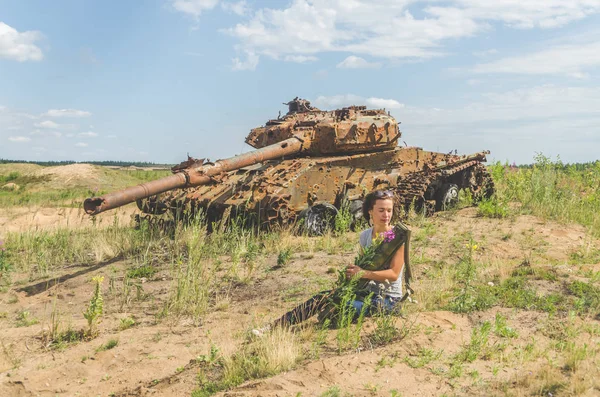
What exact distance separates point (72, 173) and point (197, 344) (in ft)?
84.4

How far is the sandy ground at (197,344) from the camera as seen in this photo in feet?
14.4

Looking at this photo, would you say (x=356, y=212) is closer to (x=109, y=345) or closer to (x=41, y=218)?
(x=109, y=345)

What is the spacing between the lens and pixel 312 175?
10.9m

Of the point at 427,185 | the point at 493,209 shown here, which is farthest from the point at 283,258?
the point at 493,209

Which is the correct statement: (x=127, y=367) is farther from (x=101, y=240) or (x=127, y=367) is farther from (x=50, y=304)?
(x=101, y=240)

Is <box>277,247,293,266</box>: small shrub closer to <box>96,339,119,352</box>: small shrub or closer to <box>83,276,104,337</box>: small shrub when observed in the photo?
<box>83,276,104,337</box>: small shrub

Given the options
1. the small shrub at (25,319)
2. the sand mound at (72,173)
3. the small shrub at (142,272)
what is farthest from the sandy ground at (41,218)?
the small shrub at (25,319)

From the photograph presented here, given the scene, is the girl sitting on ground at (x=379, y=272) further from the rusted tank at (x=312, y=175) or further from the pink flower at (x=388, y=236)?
the rusted tank at (x=312, y=175)

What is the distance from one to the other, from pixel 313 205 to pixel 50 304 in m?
5.02

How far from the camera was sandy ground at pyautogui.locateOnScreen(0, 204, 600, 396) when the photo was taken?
14.4 ft

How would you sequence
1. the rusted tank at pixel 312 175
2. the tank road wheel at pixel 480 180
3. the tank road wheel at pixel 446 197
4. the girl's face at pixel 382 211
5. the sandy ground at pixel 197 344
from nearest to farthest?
1. the sandy ground at pixel 197 344
2. the girl's face at pixel 382 211
3. the rusted tank at pixel 312 175
4. the tank road wheel at pixel 446 197
5. the tank road wheel at pixel 480 180

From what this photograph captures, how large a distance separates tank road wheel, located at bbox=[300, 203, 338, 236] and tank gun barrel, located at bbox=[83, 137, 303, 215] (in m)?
1.38

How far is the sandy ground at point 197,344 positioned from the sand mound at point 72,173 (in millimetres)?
20561

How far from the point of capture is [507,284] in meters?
6.94
